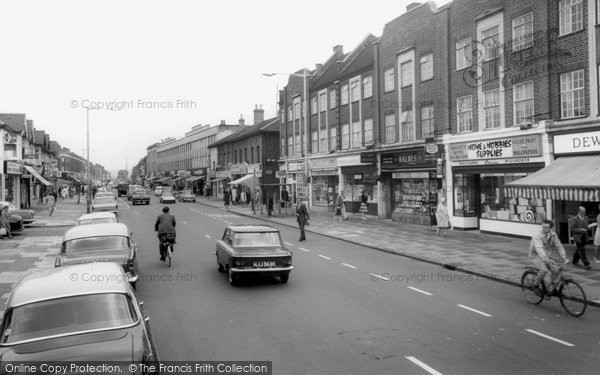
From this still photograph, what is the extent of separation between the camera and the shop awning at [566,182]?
15281mm

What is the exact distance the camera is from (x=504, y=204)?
72.1ft

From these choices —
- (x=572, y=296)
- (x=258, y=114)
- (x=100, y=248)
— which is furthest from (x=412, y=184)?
(x=258, y=114)

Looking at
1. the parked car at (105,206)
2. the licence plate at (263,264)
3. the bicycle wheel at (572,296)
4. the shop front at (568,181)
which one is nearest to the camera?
the bicycle wheel at (572,296)

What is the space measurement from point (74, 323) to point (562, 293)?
29.1 ft

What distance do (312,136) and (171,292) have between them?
3052 centimetres

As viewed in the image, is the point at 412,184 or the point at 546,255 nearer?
the point at 546,255

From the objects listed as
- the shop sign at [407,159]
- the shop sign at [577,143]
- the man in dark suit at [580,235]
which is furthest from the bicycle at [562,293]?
the shop sign at [407,159]

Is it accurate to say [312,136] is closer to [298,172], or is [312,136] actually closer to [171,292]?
[298,172]

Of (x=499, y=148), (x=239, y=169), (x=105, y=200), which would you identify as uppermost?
(x=239, y=169)

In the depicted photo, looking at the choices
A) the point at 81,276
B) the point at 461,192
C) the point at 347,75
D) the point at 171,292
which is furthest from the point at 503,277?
the point at 347,75

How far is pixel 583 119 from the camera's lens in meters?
18.1

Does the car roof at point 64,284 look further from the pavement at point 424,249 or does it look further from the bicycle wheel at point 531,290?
the bicycle wheel at point 531,290

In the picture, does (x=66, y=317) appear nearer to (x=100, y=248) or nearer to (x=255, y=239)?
(x=100, y=248)

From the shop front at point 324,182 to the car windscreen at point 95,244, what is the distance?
85.5 ft
